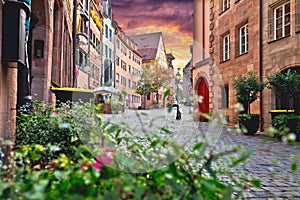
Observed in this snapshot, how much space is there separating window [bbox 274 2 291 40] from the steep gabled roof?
434 inches

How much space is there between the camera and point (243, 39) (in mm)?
→ 15195

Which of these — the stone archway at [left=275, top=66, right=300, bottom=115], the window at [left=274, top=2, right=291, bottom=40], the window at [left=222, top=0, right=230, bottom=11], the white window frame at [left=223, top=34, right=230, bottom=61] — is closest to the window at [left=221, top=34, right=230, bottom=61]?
the white window frame at [left=223, top=34, right=230, bottom=61]

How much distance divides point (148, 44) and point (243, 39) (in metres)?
13.9

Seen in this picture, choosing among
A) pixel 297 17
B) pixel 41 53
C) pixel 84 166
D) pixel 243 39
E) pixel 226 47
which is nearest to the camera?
pixel 84 166

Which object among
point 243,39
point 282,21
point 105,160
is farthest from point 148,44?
point 243,39

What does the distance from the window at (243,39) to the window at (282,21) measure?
→ 6.91ft

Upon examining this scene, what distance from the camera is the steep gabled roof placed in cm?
222

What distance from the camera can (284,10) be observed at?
480 inches

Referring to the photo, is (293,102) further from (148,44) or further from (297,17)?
(148,44)

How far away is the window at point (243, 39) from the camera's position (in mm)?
14695

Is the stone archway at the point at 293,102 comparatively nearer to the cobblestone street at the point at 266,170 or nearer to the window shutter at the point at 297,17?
the window shutter at the point at 297,17

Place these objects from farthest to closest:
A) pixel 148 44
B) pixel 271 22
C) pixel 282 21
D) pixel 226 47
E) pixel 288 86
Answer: pixel 226 47 → pixel 271 22 → pixel 282 21 → pixel 288 86 → pixel 148 44

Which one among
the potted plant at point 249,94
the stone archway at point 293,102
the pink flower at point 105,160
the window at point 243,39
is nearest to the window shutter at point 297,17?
the stone archway at point 293,102

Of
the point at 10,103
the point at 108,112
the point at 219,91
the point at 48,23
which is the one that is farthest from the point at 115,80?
the point at 48,23
